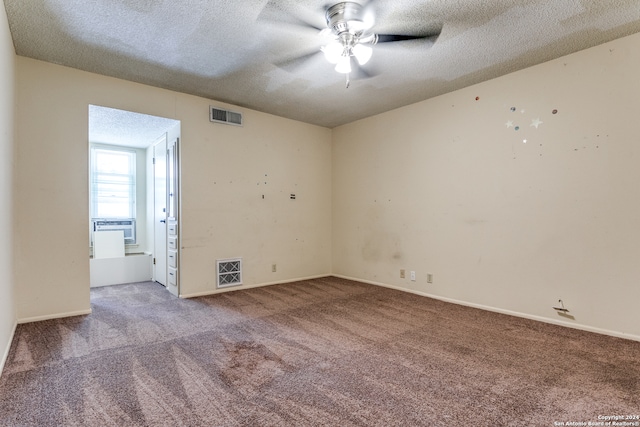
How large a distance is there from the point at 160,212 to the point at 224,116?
69.8 inches

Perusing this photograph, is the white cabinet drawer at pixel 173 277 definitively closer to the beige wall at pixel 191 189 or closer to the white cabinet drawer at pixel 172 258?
the white cabinet drawer at pixel 172 258

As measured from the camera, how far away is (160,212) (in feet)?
15.9

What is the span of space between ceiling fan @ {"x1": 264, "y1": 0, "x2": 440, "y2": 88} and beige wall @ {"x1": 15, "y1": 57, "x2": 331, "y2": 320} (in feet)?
7.16

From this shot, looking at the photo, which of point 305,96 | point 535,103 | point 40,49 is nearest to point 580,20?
point 535,103

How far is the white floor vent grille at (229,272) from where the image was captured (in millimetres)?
4293

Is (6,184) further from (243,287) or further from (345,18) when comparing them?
(345,18)

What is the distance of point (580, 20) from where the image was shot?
2.47m

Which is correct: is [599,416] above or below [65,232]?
below

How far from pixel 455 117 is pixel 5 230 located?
4405 millimetres

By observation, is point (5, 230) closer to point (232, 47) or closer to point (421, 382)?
point (232, 47)

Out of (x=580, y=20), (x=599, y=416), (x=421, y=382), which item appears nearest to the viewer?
(x=599, y=416)

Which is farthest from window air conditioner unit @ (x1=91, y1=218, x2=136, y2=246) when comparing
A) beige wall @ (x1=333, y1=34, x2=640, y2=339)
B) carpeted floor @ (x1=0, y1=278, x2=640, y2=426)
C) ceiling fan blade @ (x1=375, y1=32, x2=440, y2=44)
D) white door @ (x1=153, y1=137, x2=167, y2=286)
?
ceiling fan blade @ (x1=375, y1=32, x2=440, y2=44)

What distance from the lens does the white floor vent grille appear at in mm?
4293

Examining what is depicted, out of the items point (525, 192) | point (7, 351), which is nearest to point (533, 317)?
point (525, 192)
